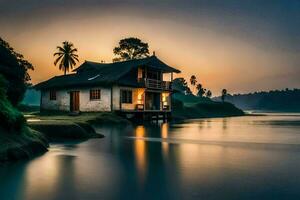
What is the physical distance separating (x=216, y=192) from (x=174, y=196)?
0.87 m

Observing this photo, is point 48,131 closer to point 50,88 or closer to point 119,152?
point 119,152

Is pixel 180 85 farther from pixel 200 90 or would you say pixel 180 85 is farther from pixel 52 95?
pixel 52 95

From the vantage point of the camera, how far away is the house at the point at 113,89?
3778 centimetres

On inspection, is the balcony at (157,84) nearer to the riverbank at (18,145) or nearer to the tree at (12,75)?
the tree at (12,75)

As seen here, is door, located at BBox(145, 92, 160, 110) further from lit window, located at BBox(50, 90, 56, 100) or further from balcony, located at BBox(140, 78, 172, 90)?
lit window, located at BBox(50, 90, 56, 100)

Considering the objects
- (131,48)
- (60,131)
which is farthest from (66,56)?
(60,131)

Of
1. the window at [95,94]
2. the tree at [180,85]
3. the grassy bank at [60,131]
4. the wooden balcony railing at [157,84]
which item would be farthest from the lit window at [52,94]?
the tree at [180,85]

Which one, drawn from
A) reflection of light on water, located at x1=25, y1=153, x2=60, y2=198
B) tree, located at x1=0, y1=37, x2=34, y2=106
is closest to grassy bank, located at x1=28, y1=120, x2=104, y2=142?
tree, located at x1=0, y1=37, x2=34, y2=106

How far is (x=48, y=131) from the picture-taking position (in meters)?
17.4

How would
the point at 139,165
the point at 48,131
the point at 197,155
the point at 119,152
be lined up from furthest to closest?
the point at 48,131, the point at 119,152, the point at 197,155, the point at 139,165

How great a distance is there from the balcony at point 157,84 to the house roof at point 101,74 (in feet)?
5.86

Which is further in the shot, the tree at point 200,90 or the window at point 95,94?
the tree at point 200,90

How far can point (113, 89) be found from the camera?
3769 centimetres

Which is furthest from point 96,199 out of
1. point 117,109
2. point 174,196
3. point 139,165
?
point 117,109
